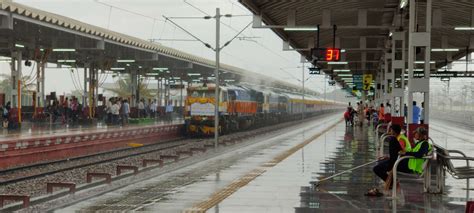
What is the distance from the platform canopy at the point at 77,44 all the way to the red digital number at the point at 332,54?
11169mm

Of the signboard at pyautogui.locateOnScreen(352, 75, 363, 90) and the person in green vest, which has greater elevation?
the signboard at pyautogui.locateOnScreen(352, 75, 363, 90)

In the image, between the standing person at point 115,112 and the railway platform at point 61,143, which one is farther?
the standing person at point 115,112

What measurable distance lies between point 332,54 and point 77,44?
1555cm

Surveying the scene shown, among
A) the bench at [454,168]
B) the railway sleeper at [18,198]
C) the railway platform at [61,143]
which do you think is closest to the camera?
the bench at [454,168]

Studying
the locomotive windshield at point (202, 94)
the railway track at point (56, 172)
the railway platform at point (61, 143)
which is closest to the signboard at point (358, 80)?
the locomotive windshield at point (202, 94)

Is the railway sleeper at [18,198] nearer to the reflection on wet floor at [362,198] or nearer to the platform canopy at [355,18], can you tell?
the reflection on wet floor at [362,198]

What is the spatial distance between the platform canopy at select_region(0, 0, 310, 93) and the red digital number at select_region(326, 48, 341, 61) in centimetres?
1117

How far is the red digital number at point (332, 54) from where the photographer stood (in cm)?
2359

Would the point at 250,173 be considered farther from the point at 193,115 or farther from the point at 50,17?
the point at 193,115

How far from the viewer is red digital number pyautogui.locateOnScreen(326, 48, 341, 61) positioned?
23.6 meters

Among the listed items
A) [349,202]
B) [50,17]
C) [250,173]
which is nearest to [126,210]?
[349,202]

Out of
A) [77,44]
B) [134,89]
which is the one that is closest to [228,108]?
[77,44]

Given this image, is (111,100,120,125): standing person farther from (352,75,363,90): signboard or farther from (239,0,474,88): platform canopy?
(352,75,363,90): signboard

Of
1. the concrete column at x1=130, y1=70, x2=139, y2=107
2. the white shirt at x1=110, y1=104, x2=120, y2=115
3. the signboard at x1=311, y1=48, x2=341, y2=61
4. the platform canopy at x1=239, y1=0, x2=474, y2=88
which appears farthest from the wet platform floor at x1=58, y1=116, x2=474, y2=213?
the concrete column at x1=130, y1=70, x2=139, y2=107
